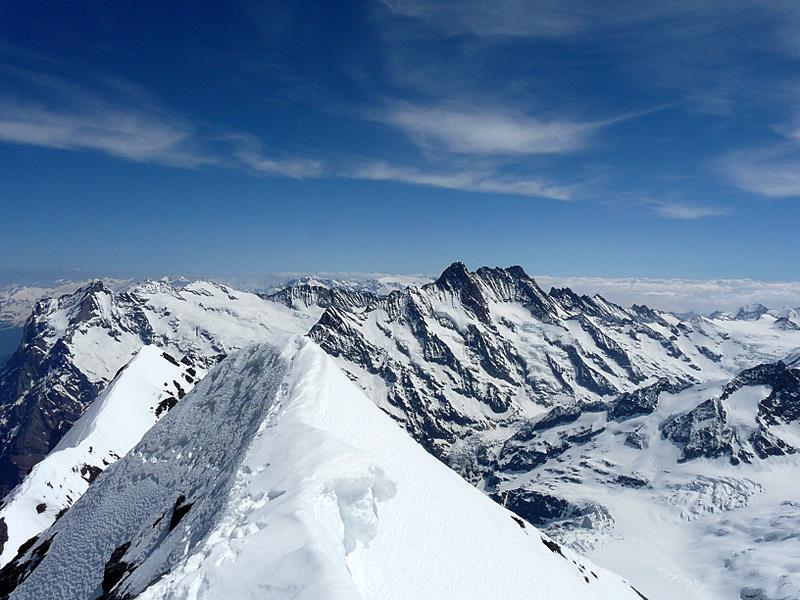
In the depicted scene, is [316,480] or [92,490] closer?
[316,480]

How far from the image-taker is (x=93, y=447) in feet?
255

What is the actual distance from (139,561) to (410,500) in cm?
1363

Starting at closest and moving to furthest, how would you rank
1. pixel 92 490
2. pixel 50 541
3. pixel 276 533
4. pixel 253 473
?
pixel 276 533, pixel 253 473, pixel 50 541, pixel 92 490

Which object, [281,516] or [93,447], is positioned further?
[93,447]

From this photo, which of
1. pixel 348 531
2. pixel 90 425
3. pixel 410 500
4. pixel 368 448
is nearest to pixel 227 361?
pixel 368 448

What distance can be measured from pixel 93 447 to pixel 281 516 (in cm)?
7471

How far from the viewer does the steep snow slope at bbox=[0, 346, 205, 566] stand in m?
63.2

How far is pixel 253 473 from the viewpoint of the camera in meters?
23.5

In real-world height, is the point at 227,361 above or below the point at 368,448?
above

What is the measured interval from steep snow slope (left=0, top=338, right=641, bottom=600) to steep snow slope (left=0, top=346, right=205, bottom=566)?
30.1m

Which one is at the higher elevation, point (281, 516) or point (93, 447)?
point (281, 516)

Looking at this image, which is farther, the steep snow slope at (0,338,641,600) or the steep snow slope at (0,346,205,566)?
the steep snow slope at (0,346,205,566)

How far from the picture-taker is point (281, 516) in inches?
730

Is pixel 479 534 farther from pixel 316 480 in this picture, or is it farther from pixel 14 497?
pixel 14 497
